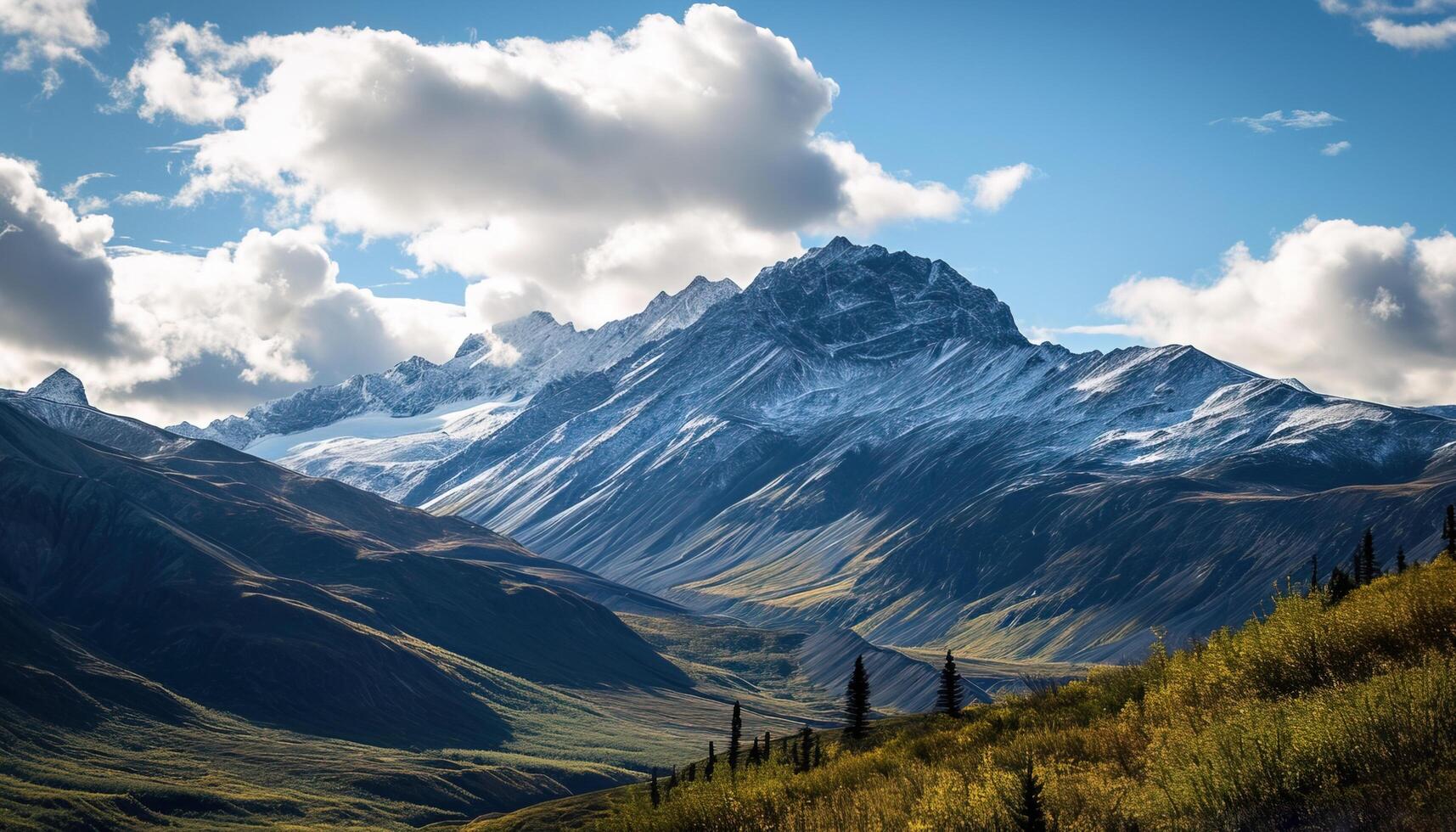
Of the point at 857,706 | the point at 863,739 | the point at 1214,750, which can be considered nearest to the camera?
the point at 1214,750

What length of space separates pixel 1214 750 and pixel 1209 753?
0.15 m

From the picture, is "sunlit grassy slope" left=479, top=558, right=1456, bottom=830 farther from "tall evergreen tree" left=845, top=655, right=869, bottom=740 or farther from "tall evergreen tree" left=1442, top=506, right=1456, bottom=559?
"tall evergreen tree" left=845, top=655, right=869, bottom=740

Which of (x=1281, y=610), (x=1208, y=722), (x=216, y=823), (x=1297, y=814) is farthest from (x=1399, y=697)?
(x=216, y=823)

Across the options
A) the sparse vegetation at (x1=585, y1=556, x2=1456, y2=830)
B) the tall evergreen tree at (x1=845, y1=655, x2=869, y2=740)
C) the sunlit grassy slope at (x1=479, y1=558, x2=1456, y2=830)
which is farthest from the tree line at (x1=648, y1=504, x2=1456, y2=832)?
the sunlit grassy slope at (x1=479, y1=558, x2=1456, y2=830)

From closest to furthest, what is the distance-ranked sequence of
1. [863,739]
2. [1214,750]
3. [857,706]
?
[1214,750] < [863,739] < [857,706]

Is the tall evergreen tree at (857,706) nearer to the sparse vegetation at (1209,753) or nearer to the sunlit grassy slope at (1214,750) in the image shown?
the sunlit grassy slope at (1214,750)

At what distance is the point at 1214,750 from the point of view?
32750 millimetres

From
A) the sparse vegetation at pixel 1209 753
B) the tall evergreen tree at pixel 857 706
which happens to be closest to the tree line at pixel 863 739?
the tall evergreen tree at pixel 857 706

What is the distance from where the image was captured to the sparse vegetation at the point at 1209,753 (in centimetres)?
2995

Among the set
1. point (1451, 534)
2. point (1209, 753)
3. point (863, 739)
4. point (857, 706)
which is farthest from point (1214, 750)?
point (857, 706)

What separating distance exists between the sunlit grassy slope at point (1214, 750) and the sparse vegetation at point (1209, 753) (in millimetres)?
59

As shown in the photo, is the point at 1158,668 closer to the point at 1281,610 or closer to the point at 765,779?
the point at 1281,610

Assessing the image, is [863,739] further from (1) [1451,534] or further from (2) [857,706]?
(1) [1451,534]

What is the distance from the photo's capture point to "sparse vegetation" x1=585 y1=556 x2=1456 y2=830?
29953mm
